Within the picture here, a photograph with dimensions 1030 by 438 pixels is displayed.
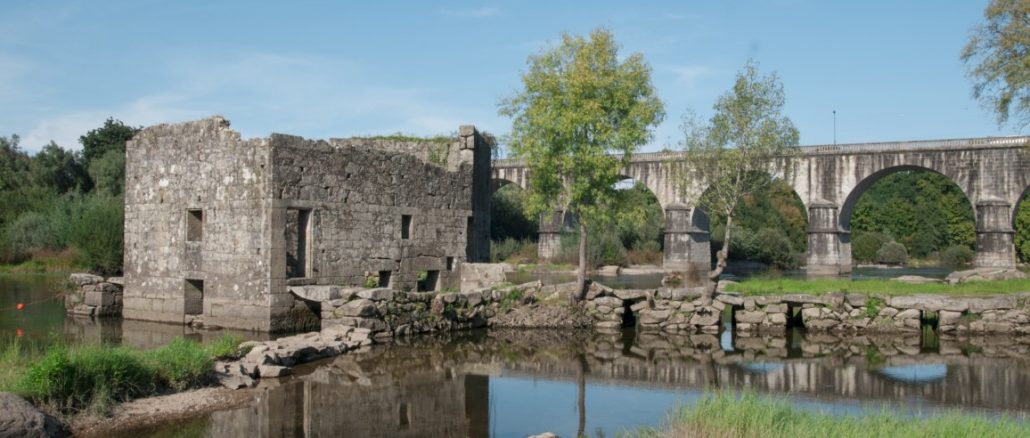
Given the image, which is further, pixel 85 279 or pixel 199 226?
pixel 85 279

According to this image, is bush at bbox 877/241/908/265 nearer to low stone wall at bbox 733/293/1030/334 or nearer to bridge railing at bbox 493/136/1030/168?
bridge railing at bbox 493/136/1030/168

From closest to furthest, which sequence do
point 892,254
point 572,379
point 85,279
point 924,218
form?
point 572,379 → point 85,279 → point 892,254 → point 924,218

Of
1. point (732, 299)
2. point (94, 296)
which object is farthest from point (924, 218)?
point (94, 296)

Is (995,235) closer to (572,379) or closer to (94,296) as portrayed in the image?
(572,379)

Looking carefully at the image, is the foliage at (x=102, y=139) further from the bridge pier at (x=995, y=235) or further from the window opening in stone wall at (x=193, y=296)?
the bridge pier at (x=995, y=235)

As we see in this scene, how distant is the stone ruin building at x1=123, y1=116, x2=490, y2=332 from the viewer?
48.3ft

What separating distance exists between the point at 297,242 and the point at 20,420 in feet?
27.2

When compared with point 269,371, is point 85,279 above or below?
above

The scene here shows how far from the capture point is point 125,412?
324 inches

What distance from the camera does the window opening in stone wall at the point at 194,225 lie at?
52.0 feet

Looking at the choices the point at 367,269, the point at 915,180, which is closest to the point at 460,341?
the point at 367,269

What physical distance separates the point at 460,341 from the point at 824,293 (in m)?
7.59

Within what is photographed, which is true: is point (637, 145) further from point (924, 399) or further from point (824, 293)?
point (924, 399)

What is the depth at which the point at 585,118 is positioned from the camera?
16.3 meters
